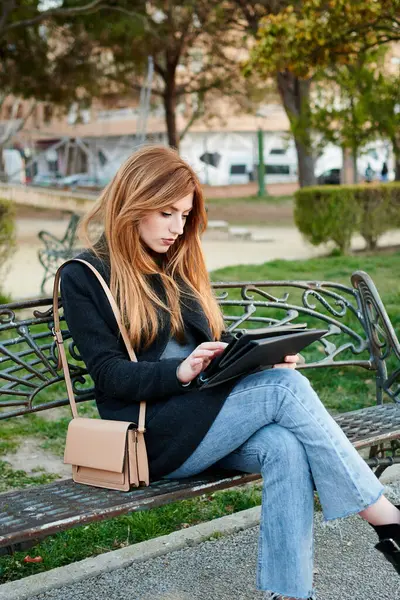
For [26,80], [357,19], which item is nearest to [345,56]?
[357,19]

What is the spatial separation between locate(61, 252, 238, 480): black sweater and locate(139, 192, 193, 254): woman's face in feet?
0.64

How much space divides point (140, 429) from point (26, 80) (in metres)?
18.5

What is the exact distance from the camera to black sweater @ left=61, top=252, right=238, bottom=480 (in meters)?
2.51

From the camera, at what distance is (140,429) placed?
2.47 metres

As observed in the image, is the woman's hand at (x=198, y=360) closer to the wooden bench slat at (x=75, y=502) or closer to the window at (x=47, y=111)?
the wooden bench slat at (x=75, y=502)

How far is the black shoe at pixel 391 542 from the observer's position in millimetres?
2340

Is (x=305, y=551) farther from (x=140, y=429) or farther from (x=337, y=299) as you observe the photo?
(x=337, y=299)

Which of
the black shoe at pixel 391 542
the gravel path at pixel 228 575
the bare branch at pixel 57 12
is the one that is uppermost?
the bare branch at pixel 57 12

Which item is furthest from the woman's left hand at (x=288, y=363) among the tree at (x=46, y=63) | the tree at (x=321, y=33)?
the tree at (x=46, y=63)

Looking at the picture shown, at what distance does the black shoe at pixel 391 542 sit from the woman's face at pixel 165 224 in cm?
109

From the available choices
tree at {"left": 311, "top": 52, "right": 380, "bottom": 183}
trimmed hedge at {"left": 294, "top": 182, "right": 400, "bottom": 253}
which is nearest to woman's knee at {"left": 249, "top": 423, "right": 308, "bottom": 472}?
trimmed hedge at {"left": 294, "top": 182, "right": 400, "bottom": 253}

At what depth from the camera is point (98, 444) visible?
2445 millimetres

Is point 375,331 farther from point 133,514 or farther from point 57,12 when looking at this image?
point 57,12

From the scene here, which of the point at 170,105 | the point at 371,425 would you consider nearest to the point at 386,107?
the point at 170,105
